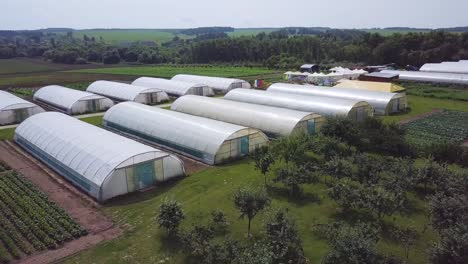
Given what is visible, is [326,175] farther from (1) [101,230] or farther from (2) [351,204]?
(1) [101,230]

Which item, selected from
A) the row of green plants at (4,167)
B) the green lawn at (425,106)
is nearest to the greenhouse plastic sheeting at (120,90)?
the row of green plants at (4,167)

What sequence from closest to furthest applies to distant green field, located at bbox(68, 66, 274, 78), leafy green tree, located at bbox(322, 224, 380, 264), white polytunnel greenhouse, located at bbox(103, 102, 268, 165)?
leafy green tree, located at bbox(322, 224, 380, 264) → white polytunnel greenhouse, located at bbox(103, 102, 268, 165) → distant green field, located at bbox(68, 66, 274, 78)

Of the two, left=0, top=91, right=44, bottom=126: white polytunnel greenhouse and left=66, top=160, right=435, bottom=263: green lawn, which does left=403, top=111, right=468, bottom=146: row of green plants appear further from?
left=0, top=91, right=44, bottom=126: white polytunnel greenhouse

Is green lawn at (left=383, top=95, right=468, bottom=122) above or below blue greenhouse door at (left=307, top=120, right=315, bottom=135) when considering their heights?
below

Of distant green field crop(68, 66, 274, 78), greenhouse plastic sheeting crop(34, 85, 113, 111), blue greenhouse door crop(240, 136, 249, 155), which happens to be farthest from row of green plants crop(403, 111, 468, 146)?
distant green field crop(68, 66, 274, 78)

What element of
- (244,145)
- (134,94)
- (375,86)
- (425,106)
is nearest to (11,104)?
(134,94)
